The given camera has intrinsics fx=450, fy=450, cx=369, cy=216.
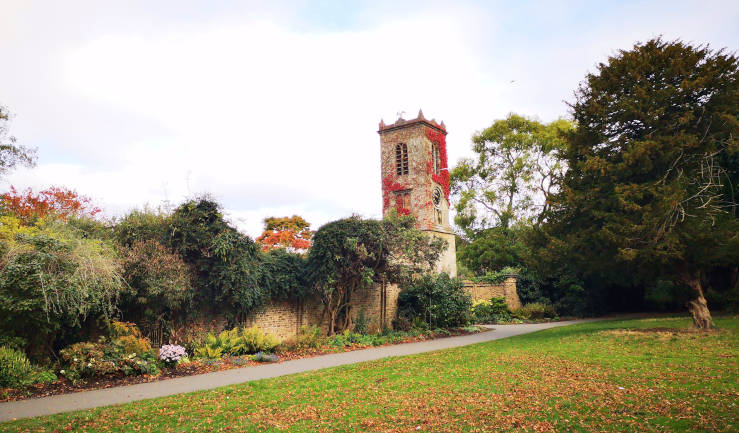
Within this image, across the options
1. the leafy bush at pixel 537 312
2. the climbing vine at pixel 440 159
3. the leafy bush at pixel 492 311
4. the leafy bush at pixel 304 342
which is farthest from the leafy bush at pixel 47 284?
the climbing vine at pixel 440 159

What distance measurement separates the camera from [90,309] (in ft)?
33.7

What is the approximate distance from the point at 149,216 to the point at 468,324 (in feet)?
45.7

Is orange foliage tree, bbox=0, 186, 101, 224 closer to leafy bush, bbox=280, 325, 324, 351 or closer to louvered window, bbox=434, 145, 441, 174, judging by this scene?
leafy bush, bbox=280, 325, 324, 351

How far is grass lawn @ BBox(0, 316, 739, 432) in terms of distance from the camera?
5410 millimetres

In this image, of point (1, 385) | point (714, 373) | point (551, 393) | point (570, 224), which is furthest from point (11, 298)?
point (570, 224)

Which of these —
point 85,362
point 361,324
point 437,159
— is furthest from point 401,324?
point 437,159

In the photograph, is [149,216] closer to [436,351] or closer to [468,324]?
[436,351]

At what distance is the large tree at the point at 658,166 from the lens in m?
12.3

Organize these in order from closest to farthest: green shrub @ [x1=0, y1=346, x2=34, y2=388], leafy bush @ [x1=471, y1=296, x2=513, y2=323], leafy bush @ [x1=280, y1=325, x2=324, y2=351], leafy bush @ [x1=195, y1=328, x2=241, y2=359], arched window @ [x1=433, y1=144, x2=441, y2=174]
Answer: green shrub @ [x1=0, y1=346, x2=34, y2=388] < leafy bush @ [x1=195, y1=328, x2=241, y2=359] < leafy bush @ [x1=280, y1=325, x2=324, y2=351] < leafy bush @ [x1=471, y1=296, x2=513, y2=323] < arched window @ [x1=433, y1=144, x2=441, y2=174]

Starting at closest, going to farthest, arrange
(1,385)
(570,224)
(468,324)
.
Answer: (1,385) → (570,224) → (468,324)

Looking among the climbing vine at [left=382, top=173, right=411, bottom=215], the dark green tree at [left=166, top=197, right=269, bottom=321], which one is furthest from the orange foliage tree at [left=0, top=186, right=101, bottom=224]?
the climbing vine at [left=382, top=173, right=411, bottom=215]

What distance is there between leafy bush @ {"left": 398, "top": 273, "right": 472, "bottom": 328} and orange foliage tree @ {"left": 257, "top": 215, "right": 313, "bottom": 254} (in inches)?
582

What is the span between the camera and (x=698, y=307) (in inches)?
523

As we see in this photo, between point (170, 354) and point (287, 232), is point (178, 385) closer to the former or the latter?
point (170, 354)
